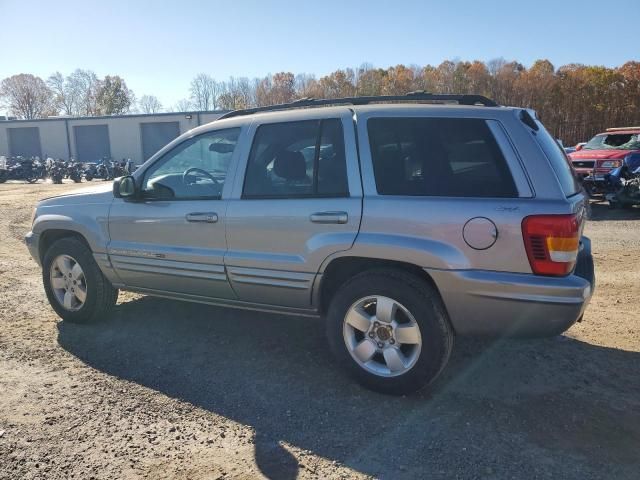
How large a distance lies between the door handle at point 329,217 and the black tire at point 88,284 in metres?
2.42

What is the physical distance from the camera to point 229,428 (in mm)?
3195

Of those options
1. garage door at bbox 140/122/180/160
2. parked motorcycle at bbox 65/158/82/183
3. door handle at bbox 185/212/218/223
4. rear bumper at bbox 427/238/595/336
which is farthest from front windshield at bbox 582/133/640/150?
garage door at bbox 140/122/180/160

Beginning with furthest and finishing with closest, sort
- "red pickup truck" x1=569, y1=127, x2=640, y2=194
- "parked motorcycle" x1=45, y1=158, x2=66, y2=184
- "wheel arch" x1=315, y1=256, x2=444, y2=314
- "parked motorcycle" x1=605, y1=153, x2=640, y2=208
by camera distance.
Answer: "parked motorcycle" x1=45, y1=158, x2=66, y2=184 → "red pickup truck" x1=569, y1=127, x2=640, y2=194 → "parked motorcycle" x1=605, y1=153, x2=640, y2=208 → "wheel arch" x1=315, y1=256, x2=444, y2=314

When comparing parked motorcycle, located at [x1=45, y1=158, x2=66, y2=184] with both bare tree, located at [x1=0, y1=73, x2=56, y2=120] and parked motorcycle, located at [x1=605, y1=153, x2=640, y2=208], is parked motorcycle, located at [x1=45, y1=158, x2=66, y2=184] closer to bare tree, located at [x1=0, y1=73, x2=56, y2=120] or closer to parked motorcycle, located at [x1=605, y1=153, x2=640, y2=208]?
parked motorcycle, located at [x1=605, y1=153, x2=640, y2=208]

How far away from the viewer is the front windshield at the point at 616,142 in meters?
13.9

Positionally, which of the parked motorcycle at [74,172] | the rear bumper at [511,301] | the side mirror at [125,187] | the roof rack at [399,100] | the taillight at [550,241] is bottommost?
the parked motorcycle at [74,172]

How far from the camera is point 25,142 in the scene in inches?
1699

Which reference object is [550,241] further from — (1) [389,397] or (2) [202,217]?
(2) [202,217]

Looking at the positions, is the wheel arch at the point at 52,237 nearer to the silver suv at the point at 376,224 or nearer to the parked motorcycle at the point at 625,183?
the silver suv at the point at 376,224

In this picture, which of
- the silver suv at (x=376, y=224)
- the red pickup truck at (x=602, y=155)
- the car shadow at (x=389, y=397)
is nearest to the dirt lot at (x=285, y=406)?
the car shadow at (x=389, y=397)

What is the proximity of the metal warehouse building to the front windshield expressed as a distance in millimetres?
27678

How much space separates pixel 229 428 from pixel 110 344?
186 centimetres

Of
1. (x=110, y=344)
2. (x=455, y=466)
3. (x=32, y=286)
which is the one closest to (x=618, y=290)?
(x=455, y=466)

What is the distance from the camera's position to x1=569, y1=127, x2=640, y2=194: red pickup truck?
515 inches
